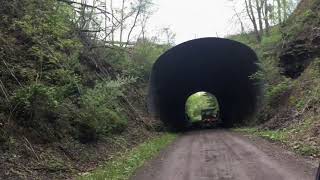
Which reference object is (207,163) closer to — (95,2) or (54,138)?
(54,138)

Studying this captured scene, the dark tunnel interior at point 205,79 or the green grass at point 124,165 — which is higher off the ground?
the dark tunnel interior at point 205,79

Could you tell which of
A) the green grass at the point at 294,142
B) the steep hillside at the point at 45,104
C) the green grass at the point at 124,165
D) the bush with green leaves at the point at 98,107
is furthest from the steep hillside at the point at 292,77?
the steep hillside at the point at 45,104

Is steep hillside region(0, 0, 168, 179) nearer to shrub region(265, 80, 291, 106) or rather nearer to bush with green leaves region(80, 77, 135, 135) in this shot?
bush with green leaves region(80, 77, 135, 135)

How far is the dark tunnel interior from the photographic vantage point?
29.1 meters

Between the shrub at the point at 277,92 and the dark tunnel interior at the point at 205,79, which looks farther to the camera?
the dark tunnel interior at the point at 205,79

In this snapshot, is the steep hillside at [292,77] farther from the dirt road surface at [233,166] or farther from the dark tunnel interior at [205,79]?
the dirt road surface at [233,166]

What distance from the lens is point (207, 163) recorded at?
493 inches

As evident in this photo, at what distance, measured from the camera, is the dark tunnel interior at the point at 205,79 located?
29.1m

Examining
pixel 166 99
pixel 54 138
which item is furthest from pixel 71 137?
pixel 166 99

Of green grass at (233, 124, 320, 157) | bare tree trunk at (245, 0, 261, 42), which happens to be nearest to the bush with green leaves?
green grass at (233, 124, 320, 157)

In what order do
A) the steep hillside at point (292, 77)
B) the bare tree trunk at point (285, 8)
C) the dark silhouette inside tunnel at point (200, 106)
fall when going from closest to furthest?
the steep hillside at point (292, 77) → the bare tree trunk at point (285, 8) → the dark silhouette inside tunnel at point (200, 106)

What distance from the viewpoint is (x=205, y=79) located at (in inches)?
1460

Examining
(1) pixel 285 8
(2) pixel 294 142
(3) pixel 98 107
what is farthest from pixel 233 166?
(1) pixel 285 8

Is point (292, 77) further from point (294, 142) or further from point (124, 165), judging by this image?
point (124, 165)
